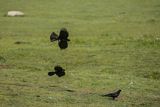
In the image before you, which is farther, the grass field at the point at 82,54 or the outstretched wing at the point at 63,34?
the grass field at the point at 82,54

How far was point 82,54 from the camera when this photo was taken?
14969 mm

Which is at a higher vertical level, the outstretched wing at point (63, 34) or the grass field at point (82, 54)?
the outstretched wing at point (63, 34)

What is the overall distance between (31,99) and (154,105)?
6.99ft

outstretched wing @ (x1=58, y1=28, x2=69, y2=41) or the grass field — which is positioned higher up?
outstretched wing @ (x1=58, y1=28, x2=69, y2=41)

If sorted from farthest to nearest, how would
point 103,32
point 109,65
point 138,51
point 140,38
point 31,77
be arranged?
point 103,32 → point 140,38 → point 138,51 → point 109,65 → point 31,77

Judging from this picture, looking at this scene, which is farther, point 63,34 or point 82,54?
point 82,54

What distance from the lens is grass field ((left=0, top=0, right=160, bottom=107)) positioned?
993 centimetres

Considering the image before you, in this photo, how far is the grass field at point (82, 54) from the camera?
993 centimetres

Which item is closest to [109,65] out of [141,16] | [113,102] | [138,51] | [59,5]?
[138,51]

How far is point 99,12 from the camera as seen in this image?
79.2 feet

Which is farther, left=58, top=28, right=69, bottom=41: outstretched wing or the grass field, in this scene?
the grass field

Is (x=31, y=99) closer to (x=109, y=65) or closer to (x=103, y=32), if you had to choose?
(x=109, y=65)

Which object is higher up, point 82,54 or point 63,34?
point 63,34

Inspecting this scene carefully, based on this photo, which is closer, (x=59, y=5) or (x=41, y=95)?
(x=41, y=95)
